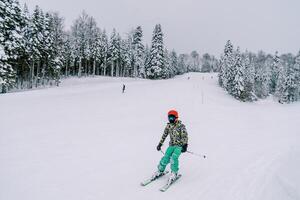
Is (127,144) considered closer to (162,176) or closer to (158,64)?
(162,176)

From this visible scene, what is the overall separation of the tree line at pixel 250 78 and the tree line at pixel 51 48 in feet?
52.4

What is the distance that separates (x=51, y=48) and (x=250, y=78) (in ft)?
163

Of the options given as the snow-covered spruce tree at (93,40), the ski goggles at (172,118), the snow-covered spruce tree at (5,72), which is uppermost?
the snow-covered spruce tree at (93,40)

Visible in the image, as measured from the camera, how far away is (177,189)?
21.8ft

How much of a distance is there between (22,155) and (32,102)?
13471 mm

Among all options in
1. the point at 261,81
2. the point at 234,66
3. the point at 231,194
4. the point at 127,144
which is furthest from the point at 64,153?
the point at 261,81

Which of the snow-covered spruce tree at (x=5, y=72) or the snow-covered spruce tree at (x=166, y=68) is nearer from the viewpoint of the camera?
the snow-covered spruce tree at (x=5, y=72)

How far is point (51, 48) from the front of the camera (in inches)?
1651

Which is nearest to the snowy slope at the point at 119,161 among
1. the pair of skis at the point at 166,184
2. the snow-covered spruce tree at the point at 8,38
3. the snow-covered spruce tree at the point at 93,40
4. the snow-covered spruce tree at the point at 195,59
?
the pair of skis at the point at 166,184

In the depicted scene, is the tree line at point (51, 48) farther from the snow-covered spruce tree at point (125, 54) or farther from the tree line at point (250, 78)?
the tree line at point (250, 78)

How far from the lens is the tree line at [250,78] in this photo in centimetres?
5194

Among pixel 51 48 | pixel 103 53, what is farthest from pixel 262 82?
pixel 51 48

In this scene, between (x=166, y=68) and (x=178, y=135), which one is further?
(x=166, y=68)

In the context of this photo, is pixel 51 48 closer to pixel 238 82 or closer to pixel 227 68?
pixel 238 82
